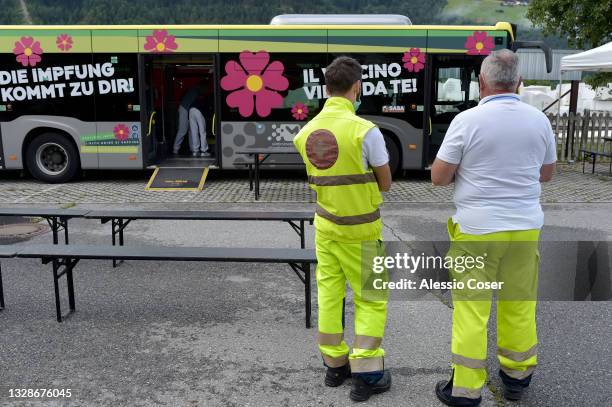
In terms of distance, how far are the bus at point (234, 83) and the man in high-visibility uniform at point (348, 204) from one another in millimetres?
8034

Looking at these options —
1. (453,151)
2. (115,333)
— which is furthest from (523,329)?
(115,333)

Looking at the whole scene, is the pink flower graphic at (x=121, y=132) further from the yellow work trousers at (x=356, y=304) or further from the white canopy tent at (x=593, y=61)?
the white canopy tent at (x=593, y=61)

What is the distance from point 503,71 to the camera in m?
3.14

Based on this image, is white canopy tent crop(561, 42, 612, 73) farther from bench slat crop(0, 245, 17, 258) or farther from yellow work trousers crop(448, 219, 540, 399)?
bench slat crop(0, 245, 17, 258)

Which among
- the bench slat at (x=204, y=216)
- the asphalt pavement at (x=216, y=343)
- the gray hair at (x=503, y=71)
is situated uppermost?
the gray hair at (x=503, y=71)

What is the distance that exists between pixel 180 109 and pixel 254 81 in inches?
97.8

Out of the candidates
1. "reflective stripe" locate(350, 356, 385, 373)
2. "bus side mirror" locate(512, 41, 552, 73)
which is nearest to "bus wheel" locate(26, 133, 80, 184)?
"bus side mirror" locate(512, 41, 552, 73)

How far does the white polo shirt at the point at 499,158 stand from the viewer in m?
3.12

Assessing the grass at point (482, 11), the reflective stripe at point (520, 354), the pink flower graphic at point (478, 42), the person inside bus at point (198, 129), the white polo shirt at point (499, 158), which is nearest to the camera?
the white polo shirt at point (499, 158)

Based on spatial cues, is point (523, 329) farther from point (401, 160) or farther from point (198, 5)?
point (198, 5)

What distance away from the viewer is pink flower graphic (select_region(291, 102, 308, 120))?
11.6 m

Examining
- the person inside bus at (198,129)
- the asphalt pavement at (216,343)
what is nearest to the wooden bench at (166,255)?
the asphalt pavement at (216,343)

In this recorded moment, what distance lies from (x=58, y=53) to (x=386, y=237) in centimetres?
763

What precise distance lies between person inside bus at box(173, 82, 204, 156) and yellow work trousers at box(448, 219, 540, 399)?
10523 mm
